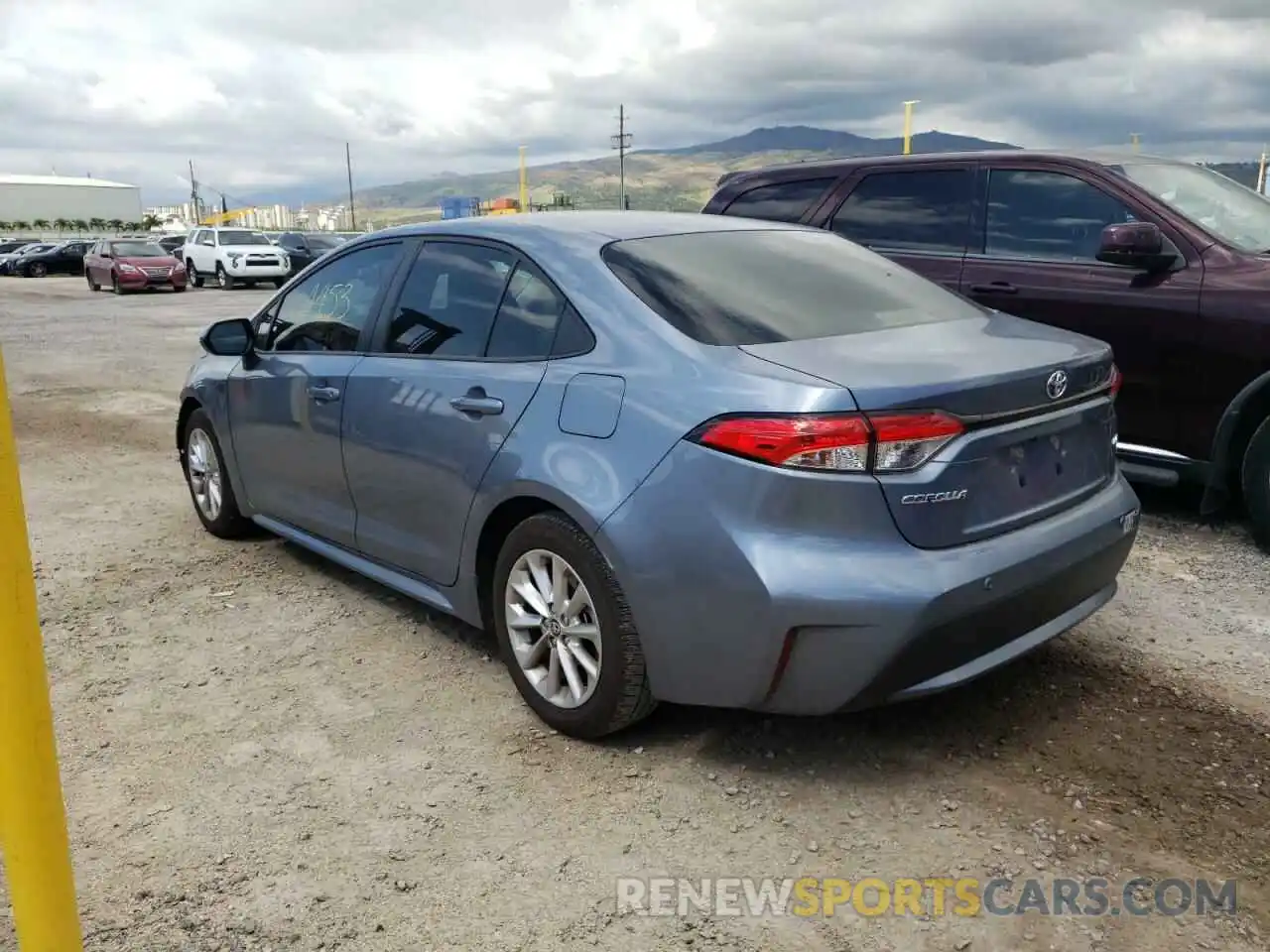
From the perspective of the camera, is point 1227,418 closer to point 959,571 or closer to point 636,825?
point 959,571

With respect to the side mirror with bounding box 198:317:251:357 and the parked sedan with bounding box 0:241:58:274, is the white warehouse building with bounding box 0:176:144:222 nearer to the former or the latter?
the parked sedan with bounding box 0:241:58:274

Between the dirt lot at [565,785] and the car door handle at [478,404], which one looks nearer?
the dirt lot at [565,785]

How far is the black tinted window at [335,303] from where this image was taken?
4180 millimetres

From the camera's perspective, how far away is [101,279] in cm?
2975

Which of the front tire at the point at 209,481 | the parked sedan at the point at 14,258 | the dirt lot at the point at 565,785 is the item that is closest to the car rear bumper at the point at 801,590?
the dirt lot at the point at 565,785

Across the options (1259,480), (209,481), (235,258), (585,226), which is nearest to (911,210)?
(1259,480)

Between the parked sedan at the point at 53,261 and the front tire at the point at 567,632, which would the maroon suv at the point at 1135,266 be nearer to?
the front tire at the point at 567,632

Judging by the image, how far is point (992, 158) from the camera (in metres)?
5.93

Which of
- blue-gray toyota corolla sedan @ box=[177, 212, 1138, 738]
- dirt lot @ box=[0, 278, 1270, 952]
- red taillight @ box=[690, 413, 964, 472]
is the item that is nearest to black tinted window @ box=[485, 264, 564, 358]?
blue-gray toyota corolla sedan @ box=[177, 212, 1138, 738]

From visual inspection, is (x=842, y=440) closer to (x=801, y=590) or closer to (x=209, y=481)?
(x=801, y=590)

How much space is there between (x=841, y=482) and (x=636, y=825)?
1.06 meters

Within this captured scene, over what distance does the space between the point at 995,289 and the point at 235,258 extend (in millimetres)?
26930

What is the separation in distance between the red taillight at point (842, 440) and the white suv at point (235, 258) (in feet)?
93.8

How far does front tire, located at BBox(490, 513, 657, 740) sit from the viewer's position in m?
3.01
